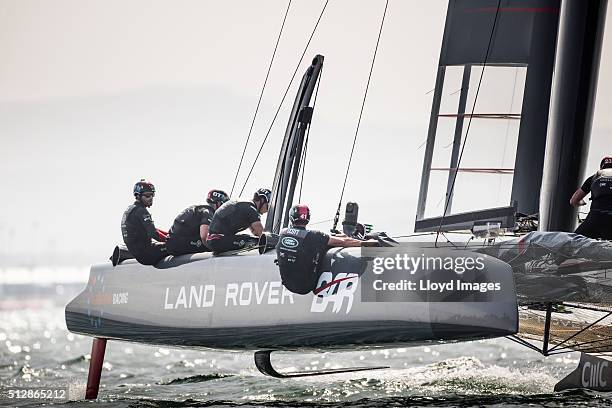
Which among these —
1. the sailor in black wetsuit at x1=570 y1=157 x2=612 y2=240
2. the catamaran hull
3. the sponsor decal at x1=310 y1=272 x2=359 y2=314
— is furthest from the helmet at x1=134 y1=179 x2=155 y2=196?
the sailor in black wetsuit at x1=570 y1=157 x2=612 y2=240

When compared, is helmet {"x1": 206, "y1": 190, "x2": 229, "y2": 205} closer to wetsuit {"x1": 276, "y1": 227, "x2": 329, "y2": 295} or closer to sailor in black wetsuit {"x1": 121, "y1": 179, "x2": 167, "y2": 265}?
sailor in black wetsuit {"x1": 121, "y1": 179, "x2": 167, "y2": 265}

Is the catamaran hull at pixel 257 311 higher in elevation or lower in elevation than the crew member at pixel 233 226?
lower

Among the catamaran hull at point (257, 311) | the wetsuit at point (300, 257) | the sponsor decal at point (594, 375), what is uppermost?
the wetsuit at point (300, 257)

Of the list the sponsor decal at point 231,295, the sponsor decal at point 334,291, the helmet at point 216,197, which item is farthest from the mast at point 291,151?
the sponsor decal at point 334,291

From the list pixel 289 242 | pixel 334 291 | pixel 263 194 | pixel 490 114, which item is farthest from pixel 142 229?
pixel 490 114

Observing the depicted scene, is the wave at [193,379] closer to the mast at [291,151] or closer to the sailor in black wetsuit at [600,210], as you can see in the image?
the mast at [291,151]

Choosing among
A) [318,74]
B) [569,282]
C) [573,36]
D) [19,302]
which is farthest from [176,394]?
[19,302]

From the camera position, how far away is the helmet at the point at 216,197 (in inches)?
370

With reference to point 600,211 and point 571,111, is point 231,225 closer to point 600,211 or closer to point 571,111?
point 600,211

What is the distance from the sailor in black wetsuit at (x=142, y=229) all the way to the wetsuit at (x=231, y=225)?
757 millimetres

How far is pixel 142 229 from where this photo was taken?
9.47m

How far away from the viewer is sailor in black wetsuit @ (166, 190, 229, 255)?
9180 mm

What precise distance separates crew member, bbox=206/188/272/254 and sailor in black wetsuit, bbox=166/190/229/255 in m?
0.37

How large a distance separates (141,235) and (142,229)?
0.19 ft
